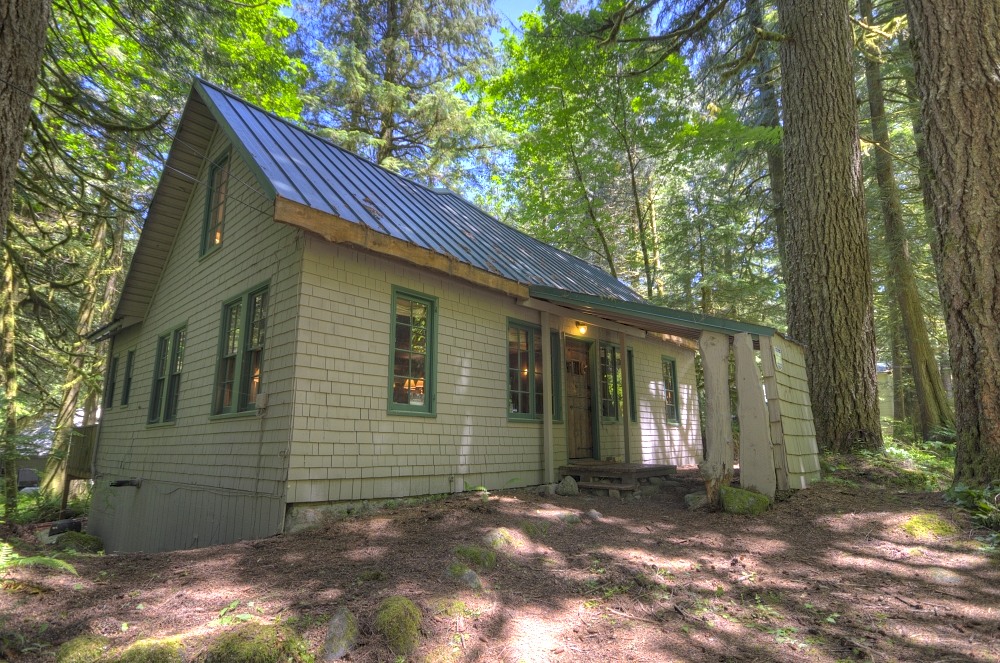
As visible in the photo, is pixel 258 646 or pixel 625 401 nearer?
pixel 258 646

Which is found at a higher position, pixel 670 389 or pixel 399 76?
pixel 399 76

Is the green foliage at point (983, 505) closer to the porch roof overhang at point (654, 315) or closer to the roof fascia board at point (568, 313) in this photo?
the porch roof overhang at point (654, 315)

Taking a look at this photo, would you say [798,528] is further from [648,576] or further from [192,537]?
[192,537]

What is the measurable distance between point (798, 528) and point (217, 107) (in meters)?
8.71

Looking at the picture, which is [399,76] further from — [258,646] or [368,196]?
[258,646]

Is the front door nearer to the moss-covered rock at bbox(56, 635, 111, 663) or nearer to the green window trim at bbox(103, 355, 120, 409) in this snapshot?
the moss-covered rock at bbox(56, 635, 111, 663)

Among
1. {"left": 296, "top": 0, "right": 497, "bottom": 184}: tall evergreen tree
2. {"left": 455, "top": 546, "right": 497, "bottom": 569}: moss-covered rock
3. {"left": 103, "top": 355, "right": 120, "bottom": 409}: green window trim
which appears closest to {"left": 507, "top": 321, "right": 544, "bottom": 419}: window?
{"left": 455, "top": 546, "right": 497, "bottom": 569}: moss-covered rock

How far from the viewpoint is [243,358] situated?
7.07 meters

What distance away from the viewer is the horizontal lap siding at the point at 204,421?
626cm

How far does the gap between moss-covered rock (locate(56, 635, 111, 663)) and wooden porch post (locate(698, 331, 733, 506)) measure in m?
5.60

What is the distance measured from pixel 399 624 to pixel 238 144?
5.94 metres

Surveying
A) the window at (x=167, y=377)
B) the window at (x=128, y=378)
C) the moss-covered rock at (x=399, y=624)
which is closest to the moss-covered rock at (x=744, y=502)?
the moss-covered rock at (x=399, y=624)

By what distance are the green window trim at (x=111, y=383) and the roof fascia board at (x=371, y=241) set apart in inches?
354

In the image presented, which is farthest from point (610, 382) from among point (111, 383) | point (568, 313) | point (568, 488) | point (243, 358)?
point (111, 383)
